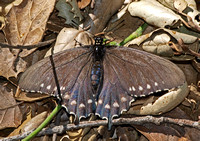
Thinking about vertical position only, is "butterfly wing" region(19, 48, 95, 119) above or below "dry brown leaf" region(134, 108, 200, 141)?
above

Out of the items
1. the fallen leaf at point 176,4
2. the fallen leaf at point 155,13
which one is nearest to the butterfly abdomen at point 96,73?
the fallen leaf at point 155,13

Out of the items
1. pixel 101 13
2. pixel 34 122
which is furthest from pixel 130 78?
pixel 34 122

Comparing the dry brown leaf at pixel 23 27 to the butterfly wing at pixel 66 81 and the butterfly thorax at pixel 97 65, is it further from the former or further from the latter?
the butterfly thorax at pixel 97 65

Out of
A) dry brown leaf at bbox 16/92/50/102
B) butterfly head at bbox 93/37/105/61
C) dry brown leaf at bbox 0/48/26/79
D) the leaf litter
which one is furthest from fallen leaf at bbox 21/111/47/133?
butterfly head at bbox 93/37/105/61

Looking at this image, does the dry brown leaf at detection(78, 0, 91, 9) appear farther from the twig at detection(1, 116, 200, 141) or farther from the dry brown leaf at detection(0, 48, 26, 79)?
the twig at detection(1, 116, 200, 141)

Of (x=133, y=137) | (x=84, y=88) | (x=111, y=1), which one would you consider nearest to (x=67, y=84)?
(x=84, y=88)

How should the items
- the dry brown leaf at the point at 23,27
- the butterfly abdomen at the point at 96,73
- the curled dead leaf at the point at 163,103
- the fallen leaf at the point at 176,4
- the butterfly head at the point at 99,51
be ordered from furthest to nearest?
1. the dry brown leaf at the point at 23,27
2. the fallen leaf at the point at 176,4
3. the butterfly head at the point at 99,51
4. the butterfly abdomen at the point at 96,73
5. the curled dead leaf at the point at 163,103

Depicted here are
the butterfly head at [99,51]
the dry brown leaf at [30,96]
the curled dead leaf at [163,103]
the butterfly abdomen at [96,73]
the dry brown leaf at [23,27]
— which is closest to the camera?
the curled dead leaf at [163,103]
